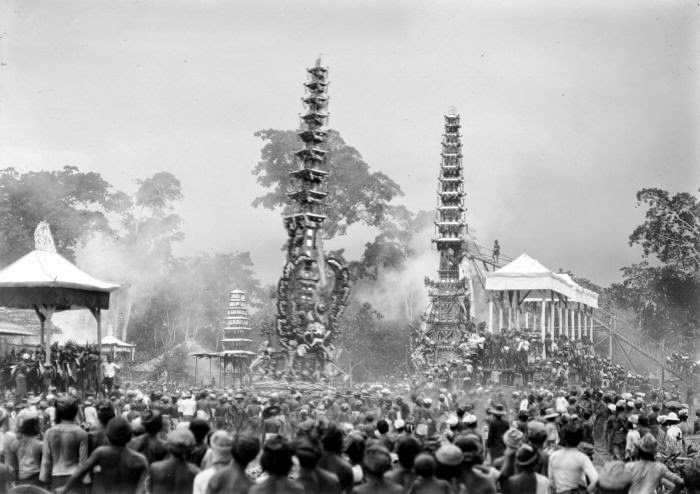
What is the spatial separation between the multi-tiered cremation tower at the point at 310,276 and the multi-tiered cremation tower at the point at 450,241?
10529 mm

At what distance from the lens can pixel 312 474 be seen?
6.42 metres

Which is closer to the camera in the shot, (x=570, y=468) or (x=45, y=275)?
(x=570, y=468)

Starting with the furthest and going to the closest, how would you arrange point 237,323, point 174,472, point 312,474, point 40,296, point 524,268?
point 237,323
point 524,268
point 40,296
point 174,472
point 312,474

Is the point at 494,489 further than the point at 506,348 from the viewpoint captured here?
No

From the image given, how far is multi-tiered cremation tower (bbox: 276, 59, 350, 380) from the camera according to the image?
30812mm

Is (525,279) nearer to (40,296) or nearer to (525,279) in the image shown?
(525,279)

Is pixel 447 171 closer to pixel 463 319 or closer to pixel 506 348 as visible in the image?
pixel 463 319

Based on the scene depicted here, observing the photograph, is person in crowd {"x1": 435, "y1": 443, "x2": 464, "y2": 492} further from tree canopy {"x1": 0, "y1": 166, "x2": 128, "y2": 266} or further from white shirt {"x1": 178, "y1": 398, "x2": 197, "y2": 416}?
tree canopy {"x1": 0, "y1": 166, "x2": 128, "y2": 266}

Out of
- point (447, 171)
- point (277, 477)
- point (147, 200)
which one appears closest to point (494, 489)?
point (277, 477)

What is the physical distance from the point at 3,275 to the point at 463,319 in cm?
2350

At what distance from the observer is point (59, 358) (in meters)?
Answer: 26.6

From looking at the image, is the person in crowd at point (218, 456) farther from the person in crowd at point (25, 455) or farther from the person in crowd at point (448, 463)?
the person in crowd at point (25, 455)

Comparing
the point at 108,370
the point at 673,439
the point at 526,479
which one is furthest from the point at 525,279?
the point at 526,479

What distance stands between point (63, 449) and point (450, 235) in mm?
38823
